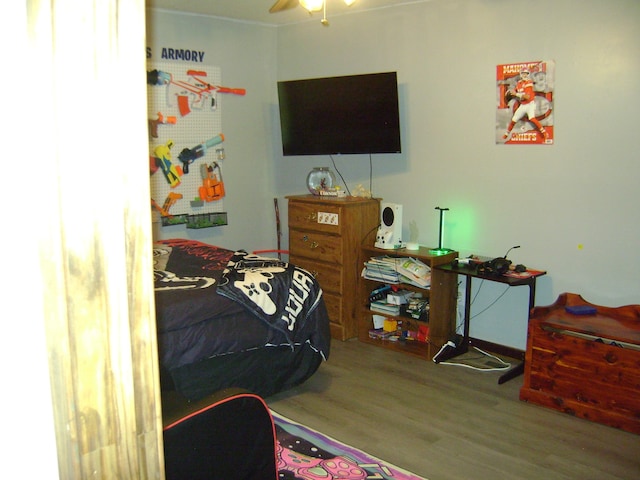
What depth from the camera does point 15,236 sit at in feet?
2.11

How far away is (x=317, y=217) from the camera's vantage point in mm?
4582

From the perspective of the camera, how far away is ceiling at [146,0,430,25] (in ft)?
14.7

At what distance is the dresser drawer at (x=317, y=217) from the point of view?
14.6ft

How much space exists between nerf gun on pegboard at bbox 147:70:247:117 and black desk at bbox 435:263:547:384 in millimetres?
2462

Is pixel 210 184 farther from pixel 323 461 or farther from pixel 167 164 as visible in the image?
pixel 323 461

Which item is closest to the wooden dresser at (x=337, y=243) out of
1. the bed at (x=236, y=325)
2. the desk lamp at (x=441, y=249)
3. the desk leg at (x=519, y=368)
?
the desk lamp at (x=441, y=249)

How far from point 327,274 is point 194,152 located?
5.17ft

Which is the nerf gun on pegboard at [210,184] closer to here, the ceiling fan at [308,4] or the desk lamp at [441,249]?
the ceiling fan at [308,4]

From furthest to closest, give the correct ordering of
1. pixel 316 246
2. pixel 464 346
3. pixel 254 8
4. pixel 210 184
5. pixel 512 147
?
1. pixel 210 184
2. pixel 254 8
3. pixel 316 246
4. pixel 464 346
5. pixel 512 147

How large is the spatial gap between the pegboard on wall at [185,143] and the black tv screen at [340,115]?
24.2 inches

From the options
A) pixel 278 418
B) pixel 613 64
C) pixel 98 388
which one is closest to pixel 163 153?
pixel 278 418

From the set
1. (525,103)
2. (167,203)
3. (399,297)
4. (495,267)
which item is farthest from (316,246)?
(525,103)

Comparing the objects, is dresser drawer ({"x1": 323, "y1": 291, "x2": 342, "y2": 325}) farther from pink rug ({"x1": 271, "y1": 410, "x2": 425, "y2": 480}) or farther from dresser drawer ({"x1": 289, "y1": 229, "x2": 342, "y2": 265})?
pink rug ({"x1": 271, "y1": 410, "x2": 425, "y2": 480})

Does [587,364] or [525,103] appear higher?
[525,103]
